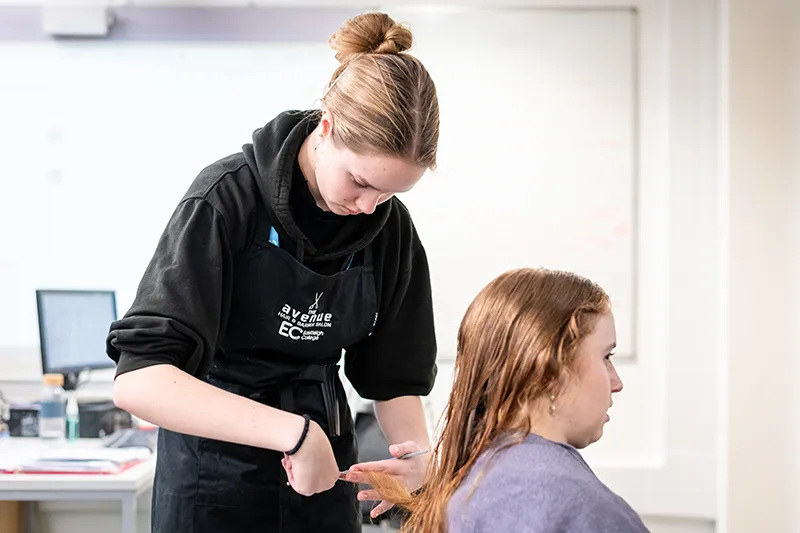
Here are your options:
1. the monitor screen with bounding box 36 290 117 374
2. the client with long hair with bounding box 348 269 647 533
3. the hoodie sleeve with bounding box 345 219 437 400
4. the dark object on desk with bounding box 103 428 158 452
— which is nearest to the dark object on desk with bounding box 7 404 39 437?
the monitor screen with bounding box 36 290 117 374

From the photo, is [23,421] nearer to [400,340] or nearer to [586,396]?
[400,340]

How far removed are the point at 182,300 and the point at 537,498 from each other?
1.74 feet

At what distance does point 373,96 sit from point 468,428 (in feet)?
1.55

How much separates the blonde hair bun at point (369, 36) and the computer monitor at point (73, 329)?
1.98m

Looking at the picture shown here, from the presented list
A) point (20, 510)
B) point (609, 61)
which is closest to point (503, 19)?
point (609, 61)

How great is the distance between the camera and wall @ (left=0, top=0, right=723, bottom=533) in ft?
10.6

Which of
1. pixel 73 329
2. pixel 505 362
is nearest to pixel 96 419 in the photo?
pixel 73 329

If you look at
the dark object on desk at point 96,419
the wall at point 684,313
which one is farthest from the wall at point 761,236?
the dark object on desk at point 96,419

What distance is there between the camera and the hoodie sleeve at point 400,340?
1.47 metres

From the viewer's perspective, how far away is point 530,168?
3.28 metres

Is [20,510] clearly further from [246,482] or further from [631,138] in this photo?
[631,138]

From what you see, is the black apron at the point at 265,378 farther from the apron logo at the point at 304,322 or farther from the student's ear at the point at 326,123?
the student's ear at the point at 326,123

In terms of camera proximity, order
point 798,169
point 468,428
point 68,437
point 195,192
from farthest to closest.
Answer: point 798,169
point 68,437
point 195,192
point 468,428

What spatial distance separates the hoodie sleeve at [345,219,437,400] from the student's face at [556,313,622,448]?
0.44 m
